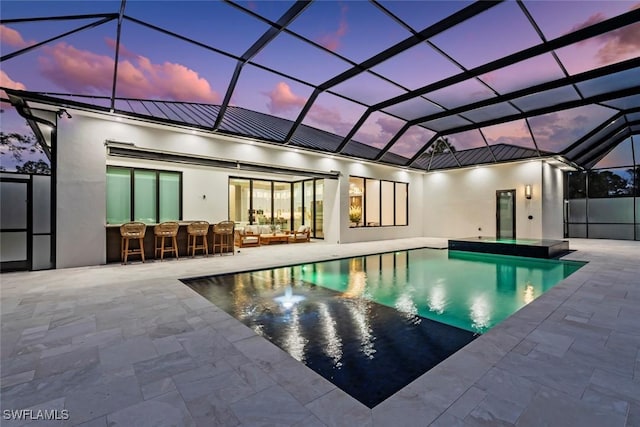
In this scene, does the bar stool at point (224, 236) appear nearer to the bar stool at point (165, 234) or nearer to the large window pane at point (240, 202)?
the bar stool at point (165, 234)

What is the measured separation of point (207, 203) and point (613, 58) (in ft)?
38.9

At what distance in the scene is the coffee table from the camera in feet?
39.0

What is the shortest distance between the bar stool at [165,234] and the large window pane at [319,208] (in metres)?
6.38

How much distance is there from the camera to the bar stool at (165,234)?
7.54 meters

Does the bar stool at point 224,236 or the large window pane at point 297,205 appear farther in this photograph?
the large window pane at point 297,205

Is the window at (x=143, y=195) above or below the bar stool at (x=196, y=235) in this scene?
above

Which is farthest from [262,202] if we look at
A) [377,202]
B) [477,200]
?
[477,200]

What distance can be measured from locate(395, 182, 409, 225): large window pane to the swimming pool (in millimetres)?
6613

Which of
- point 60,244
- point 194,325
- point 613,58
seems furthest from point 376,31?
point 60,244

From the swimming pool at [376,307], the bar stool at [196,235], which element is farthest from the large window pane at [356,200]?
the bar stool at [196,235]

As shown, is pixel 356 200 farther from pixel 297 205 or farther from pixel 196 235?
pixel 196 235

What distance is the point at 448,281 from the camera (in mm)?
5867

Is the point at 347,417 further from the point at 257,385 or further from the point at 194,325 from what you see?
the point at 194,325

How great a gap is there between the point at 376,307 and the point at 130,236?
615 cm
